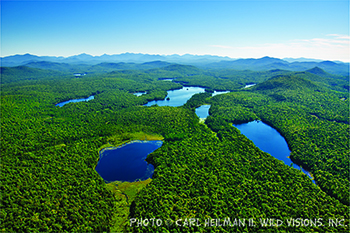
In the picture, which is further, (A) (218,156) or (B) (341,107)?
(B) (341,107)

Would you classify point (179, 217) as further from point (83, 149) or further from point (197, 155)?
point (83, 149)

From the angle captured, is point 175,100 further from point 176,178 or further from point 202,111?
point 176,178

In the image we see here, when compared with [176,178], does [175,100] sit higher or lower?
higher

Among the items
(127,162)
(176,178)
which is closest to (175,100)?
(127,162)

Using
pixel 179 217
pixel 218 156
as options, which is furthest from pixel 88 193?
pixel 218 156

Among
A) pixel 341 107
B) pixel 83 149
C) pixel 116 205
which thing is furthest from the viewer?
pixel 341 107

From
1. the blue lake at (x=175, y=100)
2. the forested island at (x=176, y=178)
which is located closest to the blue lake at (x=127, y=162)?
the forested island at (x=176, y=178)

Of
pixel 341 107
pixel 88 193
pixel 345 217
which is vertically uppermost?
pixel 341 107
